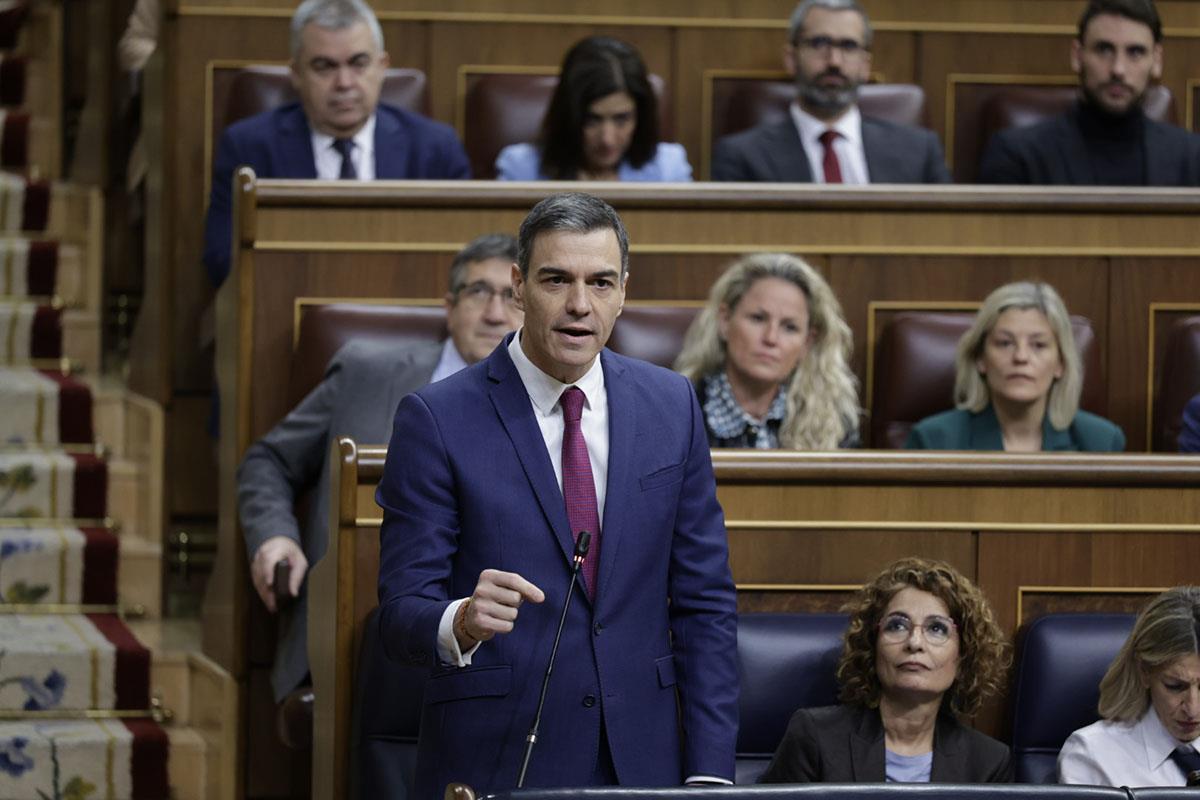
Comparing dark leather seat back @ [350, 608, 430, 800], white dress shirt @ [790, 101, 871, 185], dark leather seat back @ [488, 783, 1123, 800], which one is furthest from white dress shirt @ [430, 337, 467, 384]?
dark leather seat back @ [488, 783, 1123, 800]

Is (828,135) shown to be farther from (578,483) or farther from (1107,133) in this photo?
(578,483)

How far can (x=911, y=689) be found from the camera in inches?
44.8

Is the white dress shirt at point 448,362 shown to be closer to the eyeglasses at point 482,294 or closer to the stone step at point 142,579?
the eyeglasses at point 482,294

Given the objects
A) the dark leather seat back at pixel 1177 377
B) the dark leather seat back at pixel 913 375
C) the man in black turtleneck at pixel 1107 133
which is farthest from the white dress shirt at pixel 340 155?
the dark leather seat back at pixel 1177 377

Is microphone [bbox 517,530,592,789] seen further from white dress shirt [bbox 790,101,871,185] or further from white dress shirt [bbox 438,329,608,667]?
white dress shirt [bbox 790,101,871,185]

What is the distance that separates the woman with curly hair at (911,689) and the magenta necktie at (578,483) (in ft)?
0.77

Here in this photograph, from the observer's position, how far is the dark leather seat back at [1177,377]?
5.24 ft

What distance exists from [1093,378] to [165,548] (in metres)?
0.82

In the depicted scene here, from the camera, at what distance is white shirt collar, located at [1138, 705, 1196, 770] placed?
44.2 inches

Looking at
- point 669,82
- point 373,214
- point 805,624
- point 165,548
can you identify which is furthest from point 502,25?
point 805,624

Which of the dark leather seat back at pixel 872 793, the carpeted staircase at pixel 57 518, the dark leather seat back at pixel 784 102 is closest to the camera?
the dark leather seat back at pixel 872 793

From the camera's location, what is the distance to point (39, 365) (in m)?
1.97

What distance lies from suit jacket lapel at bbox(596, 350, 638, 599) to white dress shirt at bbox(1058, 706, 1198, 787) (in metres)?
0.34

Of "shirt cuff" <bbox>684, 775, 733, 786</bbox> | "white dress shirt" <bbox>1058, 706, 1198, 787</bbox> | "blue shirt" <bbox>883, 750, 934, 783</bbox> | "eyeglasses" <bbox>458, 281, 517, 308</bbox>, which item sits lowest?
"blue shirt" <bbox>883, 750, 934, 783</bbox>
